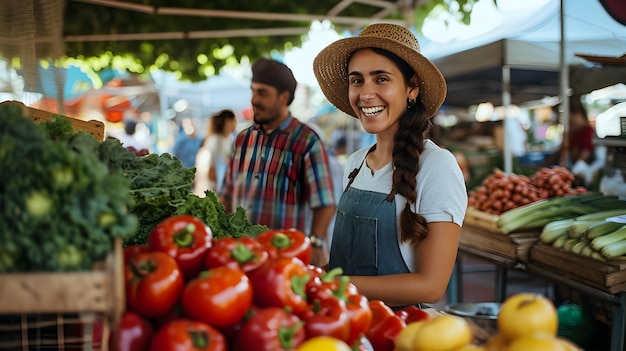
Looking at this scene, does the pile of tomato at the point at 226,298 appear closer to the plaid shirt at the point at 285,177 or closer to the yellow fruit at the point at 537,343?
the yellow fruit at the point at 537,343

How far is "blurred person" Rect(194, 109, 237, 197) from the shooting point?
884cm

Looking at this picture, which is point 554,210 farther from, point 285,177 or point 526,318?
point 526,318

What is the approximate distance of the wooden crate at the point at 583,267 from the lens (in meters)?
3.47

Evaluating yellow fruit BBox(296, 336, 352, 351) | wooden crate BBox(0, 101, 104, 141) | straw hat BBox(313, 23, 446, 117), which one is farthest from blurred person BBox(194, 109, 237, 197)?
yellow fruit BBox(296, 336, 352, 351)

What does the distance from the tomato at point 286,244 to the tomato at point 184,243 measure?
180mm

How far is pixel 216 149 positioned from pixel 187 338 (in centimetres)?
753

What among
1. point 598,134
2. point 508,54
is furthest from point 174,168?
point 508,54

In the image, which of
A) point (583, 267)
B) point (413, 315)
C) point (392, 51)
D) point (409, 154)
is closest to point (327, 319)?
point (413, 315)

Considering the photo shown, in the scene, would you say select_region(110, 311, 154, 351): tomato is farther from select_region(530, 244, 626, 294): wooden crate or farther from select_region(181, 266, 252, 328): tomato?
Result: select_region(530, 244, 626, 294): wooden crate

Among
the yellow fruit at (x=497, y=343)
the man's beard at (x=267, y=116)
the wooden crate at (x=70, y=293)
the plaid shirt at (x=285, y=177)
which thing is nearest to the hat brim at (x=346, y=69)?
the plaid shirt at (x=285, y=177)

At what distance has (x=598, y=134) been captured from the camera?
4.82 meters

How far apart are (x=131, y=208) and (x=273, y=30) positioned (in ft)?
18.5

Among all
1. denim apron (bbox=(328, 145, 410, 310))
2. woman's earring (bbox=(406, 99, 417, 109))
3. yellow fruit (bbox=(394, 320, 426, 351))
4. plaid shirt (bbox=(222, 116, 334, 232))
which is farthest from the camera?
plaid shirt (bbox=(222, 116, 334, 232))

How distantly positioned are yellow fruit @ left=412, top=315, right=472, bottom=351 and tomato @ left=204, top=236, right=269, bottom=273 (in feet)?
1.56
